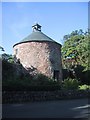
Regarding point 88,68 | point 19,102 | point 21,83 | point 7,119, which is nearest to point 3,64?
point 21,83

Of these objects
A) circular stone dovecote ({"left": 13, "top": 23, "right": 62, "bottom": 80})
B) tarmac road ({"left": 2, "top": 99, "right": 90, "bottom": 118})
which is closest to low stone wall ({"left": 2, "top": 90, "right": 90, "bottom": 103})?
tarmac road ({"left": 2, "top": 99, "right": 90, "bottom": 118})

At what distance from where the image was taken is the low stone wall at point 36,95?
23.4m

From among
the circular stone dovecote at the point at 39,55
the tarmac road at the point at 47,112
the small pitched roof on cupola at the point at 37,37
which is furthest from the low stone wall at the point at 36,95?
the small pitched roof on cupola at the point at 37,37

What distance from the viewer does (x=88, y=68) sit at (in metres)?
42.9

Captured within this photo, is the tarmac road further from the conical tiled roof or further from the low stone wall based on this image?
the conical tiled roof

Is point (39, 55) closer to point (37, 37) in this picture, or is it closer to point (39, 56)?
point (39, 56)

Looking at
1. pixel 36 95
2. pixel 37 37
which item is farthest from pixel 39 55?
pixel 36 95

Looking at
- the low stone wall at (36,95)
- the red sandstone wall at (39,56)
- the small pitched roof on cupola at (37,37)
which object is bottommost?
the low stone wall at (36,95)

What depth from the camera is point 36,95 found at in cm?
2522

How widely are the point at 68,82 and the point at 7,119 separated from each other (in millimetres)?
22552

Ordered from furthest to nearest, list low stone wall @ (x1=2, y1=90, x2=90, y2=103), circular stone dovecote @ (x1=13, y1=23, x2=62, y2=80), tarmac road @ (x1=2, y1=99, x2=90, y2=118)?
circular stone dovecote @ (x1=13, y1=23, x2=62, y2=80) < low stone wall @ (x1=2, y1=90, x2=90, y2=103) < tarmac road @ (x1=2, y1=99, x2=90, y2=118)

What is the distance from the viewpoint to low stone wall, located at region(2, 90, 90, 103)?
2336cm

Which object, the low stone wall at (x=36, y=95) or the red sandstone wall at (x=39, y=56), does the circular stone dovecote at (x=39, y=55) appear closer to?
the red sandstone wall at (x=39, y=56)

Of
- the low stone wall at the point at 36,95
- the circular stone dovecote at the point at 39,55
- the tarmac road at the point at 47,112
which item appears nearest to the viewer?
the tarmac road at the point at 47,112
